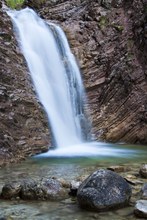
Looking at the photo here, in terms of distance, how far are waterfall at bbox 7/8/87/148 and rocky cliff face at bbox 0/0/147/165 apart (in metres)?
0.51

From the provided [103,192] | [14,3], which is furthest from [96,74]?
[103,192]

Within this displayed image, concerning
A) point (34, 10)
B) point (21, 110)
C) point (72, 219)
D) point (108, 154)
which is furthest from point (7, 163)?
point (34, 10)

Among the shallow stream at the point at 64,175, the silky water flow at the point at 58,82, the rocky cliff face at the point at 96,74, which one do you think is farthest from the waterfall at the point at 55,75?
the shallow stream at the point at 64,175

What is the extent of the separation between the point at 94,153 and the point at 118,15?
8.10 metres

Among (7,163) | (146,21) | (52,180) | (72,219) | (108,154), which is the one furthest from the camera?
(146,21)

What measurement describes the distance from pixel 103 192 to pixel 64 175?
8.52ft

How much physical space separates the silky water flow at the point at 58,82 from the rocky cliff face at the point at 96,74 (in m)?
0.48

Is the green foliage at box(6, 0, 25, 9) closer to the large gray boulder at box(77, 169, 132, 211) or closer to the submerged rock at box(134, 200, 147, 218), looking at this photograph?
the large gray boulder at box(77, 169, 132, 211)

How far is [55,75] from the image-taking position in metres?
15.0

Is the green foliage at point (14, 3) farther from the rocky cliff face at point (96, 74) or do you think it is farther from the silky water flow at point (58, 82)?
the silky water flow at point (58, 82)

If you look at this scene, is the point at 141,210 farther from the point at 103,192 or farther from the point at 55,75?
the point at 55,75

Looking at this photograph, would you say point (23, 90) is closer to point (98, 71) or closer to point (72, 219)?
point (98, 71)

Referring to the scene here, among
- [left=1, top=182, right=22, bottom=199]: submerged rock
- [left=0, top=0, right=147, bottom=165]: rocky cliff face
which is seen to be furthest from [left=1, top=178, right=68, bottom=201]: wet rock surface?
[left=0, top=0, right=147, bottom=165]: rocky cliff face

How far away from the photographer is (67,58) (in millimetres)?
15883
